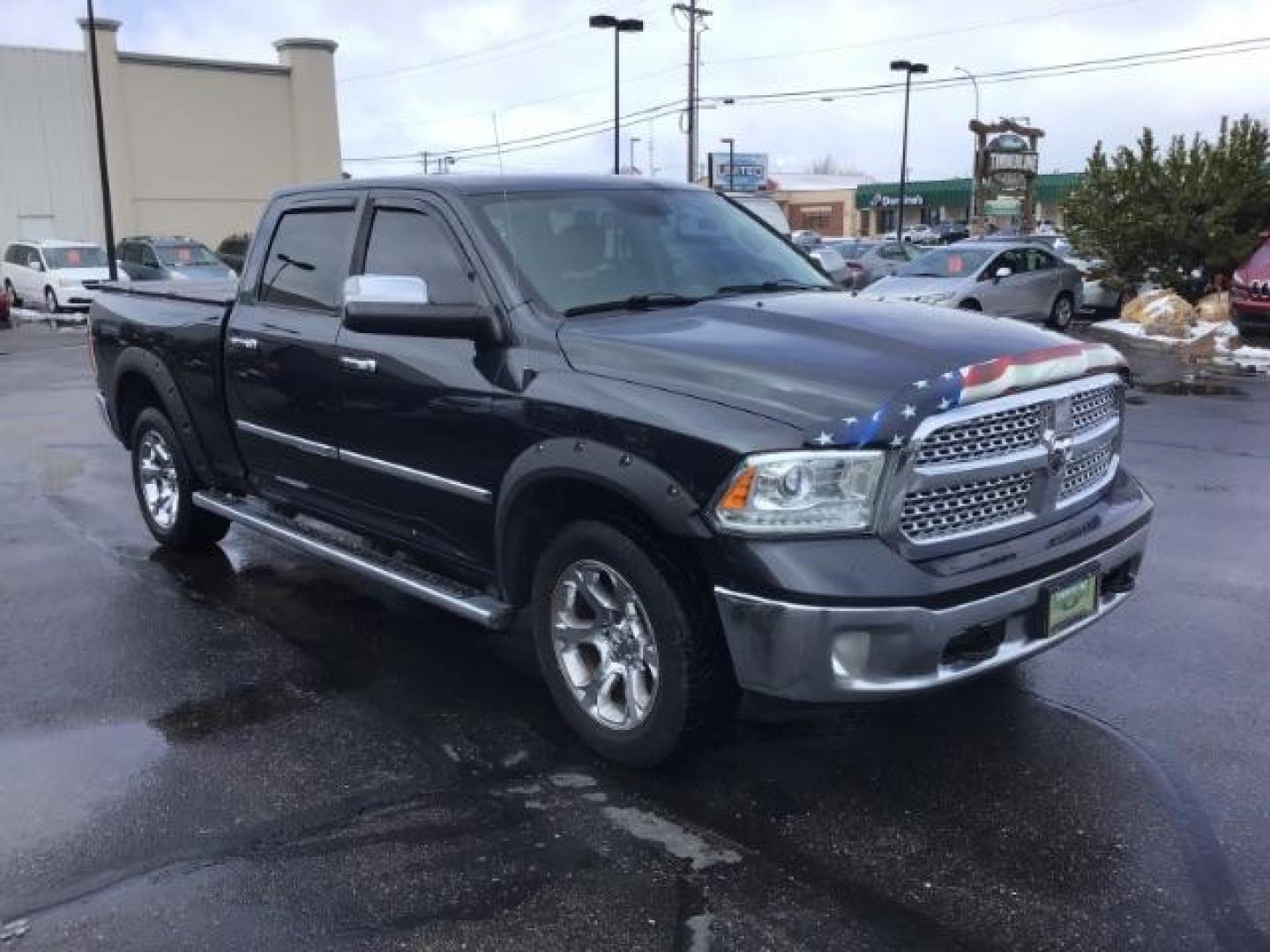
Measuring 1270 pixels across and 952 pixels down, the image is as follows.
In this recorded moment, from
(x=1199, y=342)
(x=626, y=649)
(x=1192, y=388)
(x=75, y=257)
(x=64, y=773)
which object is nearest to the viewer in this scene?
(x=626, y=649)

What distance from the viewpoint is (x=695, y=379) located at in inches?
139

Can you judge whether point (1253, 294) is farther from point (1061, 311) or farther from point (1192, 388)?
point (1192, 388)

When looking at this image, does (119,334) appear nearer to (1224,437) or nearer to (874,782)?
(874,782)

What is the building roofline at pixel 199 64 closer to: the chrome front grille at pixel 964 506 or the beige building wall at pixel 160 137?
the beige building wall at pixel 160 137

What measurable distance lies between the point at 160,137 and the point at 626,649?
41.5 m

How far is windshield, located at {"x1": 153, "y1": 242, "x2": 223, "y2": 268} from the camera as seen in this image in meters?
26.5

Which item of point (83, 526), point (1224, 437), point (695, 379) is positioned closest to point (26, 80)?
point (83, 526)

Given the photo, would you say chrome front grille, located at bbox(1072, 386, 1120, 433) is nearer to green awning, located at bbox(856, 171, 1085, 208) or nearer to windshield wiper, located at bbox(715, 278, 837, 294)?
windshield wiper, located at bbox(715, 278, 837, 294)

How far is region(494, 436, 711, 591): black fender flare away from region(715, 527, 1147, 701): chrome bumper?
253mm

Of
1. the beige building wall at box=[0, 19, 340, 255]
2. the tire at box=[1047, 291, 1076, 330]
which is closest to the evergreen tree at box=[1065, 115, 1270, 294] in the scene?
the tire at box=[1047, 291, 1076, 330]

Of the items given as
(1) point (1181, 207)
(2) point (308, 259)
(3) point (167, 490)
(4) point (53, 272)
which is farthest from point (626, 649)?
(4) point (53, 272)

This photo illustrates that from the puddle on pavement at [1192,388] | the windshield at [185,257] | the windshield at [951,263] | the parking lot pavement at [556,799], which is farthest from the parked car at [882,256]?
the parking lot pavement at [556,799]

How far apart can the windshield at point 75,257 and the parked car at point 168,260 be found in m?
0.57

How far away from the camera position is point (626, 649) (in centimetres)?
385
